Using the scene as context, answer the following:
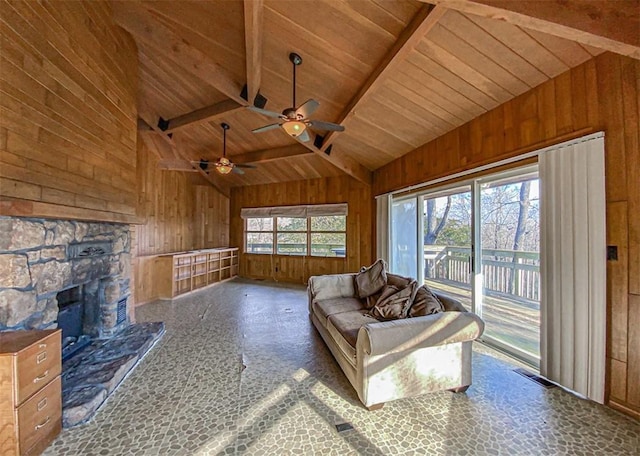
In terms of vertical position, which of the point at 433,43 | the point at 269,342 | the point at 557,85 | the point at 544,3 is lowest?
the point at 269,342

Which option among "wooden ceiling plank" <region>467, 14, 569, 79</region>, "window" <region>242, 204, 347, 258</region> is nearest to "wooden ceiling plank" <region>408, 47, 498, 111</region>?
"wooden ceiling plank" <region>467, 14, 569, 79</region>

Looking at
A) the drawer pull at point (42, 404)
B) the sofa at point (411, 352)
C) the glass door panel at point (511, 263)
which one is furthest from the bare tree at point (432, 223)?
the drawer pull at point (42, 404)

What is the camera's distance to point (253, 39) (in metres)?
2.66

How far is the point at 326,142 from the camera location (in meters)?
4.80

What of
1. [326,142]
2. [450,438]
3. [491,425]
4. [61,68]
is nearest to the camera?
[450,438]

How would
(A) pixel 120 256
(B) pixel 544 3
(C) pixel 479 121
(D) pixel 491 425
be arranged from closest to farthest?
(B) pixel 544 3, (D) pixel 491 425, (C) pixel 479 121, (A) pixel 120 256

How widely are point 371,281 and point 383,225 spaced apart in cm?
219

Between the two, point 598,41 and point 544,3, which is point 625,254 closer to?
point 598,41

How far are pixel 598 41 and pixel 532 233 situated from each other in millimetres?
2014

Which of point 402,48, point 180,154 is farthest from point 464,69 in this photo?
point 180,154

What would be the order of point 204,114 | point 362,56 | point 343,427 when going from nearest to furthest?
point 343,427 → point 362,56 → point 204,114

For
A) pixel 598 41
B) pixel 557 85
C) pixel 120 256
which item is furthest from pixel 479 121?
pixel 120 256

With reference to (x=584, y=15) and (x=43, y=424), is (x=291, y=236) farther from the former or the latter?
(x=584, y=15)

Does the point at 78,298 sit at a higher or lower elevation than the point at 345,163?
lower
